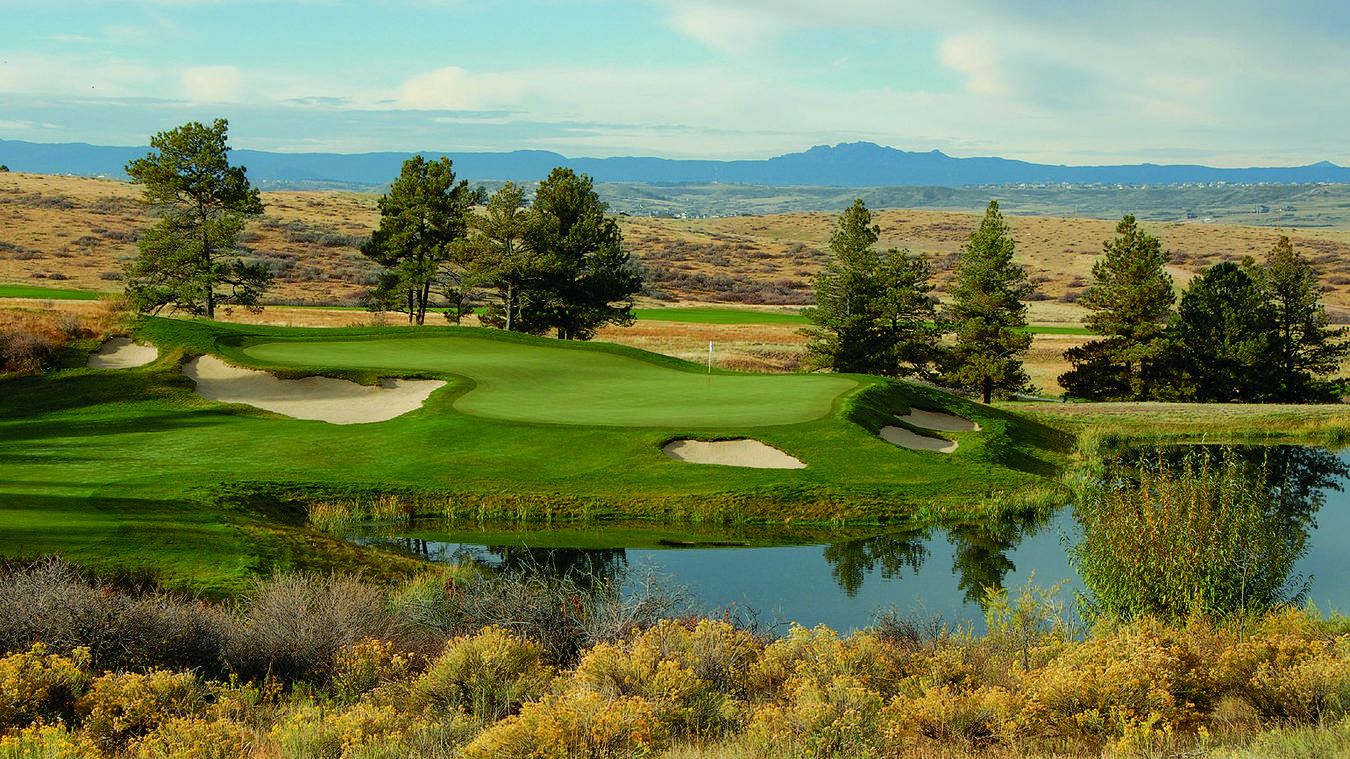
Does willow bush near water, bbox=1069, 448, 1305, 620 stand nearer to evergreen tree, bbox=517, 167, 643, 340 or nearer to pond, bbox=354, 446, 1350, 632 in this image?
pond, bbox=354, 446, 1350, 632

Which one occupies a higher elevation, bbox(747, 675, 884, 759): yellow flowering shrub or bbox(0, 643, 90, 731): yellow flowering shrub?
bbox(747, 675, 884, 759): yellow flowering shrub

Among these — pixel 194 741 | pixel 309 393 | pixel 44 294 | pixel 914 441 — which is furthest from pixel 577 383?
pixel 44 294

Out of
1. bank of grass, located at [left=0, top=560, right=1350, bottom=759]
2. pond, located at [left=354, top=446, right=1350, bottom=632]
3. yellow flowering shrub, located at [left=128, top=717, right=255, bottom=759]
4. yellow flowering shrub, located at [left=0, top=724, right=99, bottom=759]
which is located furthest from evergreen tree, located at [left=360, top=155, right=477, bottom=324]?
yellow flowering shrub, located at [left=0, top=724, right=99, bottom=759]

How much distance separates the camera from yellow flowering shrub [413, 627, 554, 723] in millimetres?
9414

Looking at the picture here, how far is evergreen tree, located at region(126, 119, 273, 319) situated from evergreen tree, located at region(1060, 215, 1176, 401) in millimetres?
35565

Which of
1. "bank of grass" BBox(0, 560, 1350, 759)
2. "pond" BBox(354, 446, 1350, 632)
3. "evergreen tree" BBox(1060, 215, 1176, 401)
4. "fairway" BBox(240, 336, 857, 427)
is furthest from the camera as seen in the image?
"evergreen tree" BBox(1060, 215, 1176, 401)

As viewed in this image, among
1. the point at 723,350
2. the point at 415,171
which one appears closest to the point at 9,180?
the point at 415,171

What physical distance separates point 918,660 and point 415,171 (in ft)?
144

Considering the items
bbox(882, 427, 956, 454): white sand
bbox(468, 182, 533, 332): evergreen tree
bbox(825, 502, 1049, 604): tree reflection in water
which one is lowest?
bbox(825, 502, 1049, 604): tree reflection in water

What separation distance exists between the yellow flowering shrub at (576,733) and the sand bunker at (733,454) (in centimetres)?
1463

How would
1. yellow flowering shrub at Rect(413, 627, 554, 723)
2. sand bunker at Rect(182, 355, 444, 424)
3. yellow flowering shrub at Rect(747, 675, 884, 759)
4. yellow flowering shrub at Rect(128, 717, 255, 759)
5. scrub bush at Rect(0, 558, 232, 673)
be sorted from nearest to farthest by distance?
yellow flowering shrub at Rect(128, 717, 255, 759) < yellow flowering shrub at Rect(747, 675, 884, 759) < yellow flowering shrub at Rect(413, 627, 554, 723) < scrub bush at Rect(0, 558, 232, 673) < sand bunker at Rect(182, 355, 444, 424)

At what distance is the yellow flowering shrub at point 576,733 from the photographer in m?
7.50

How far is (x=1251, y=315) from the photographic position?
1832 inches

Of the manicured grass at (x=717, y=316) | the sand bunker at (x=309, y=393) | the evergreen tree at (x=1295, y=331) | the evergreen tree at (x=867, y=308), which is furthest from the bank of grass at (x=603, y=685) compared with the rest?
the manicured grass at (x=717, y=316)
